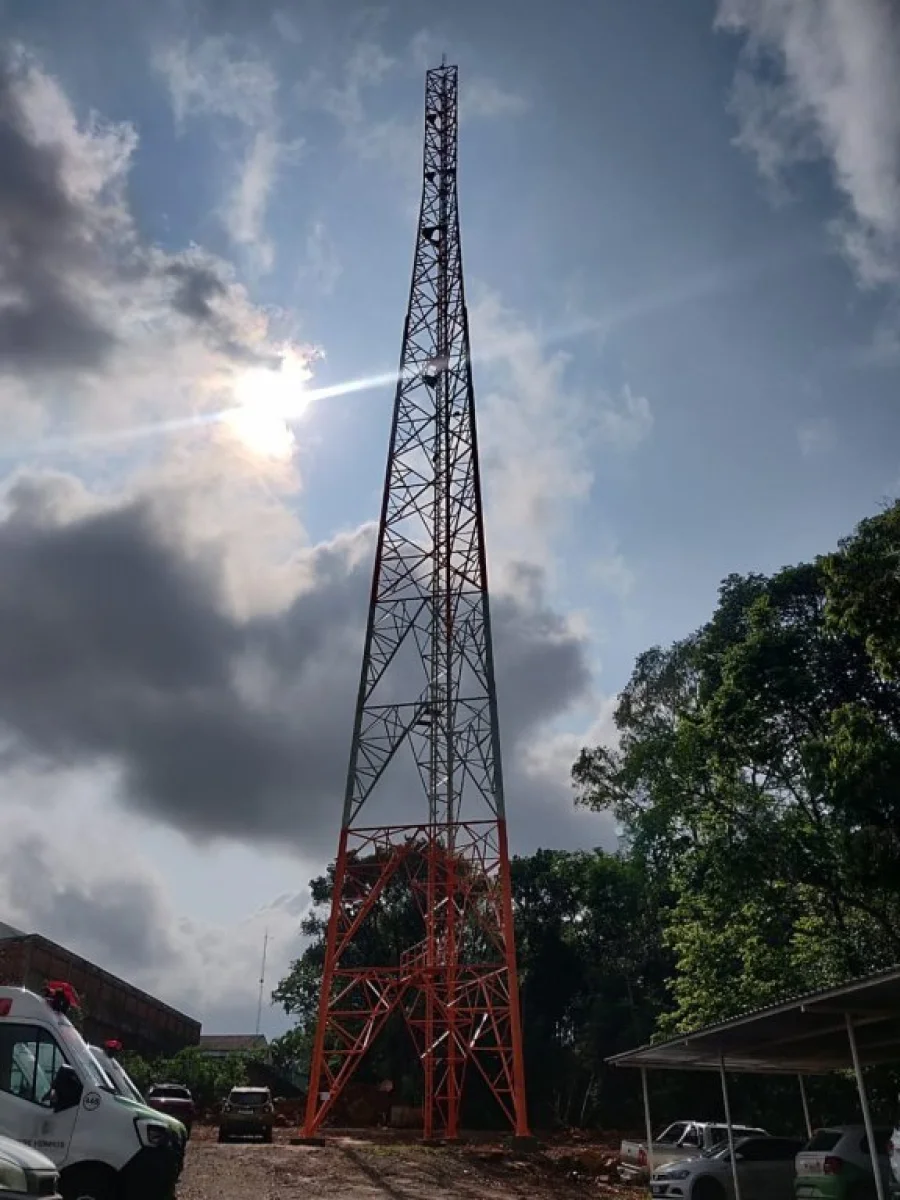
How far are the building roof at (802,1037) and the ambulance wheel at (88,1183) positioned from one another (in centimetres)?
768

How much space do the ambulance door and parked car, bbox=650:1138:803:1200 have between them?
10815 millimetres

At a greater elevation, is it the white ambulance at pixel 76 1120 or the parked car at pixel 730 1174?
the white ambulance at pixel 76 1120

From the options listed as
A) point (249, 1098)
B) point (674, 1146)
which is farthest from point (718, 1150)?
point (249, 1098)

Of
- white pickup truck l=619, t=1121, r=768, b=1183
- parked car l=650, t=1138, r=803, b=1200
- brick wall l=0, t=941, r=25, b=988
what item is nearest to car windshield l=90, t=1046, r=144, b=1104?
parked car l=650, t=1138, r=803, b=1200

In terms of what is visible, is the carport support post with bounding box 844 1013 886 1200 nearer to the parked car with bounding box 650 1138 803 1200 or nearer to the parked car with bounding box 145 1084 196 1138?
the parked car with bounding box 650 1138 803 1200

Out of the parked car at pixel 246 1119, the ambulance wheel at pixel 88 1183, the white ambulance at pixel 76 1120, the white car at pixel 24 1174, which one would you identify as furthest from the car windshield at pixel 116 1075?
the parked car at pixel 246 1119

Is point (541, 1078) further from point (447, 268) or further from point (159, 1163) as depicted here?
point (159, 1163)

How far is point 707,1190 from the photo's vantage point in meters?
16.4

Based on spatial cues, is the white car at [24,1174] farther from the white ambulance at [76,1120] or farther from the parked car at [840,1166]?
the parked car at [840,1166]

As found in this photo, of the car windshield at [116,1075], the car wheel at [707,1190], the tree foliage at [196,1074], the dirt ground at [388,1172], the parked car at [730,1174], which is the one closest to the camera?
the car windshield at [116,1075]

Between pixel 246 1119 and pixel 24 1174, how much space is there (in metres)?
22.5

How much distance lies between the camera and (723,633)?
31141 millimetres

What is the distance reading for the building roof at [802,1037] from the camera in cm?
1167

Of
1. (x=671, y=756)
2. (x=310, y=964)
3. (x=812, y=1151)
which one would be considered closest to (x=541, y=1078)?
(x=310, y=964)
